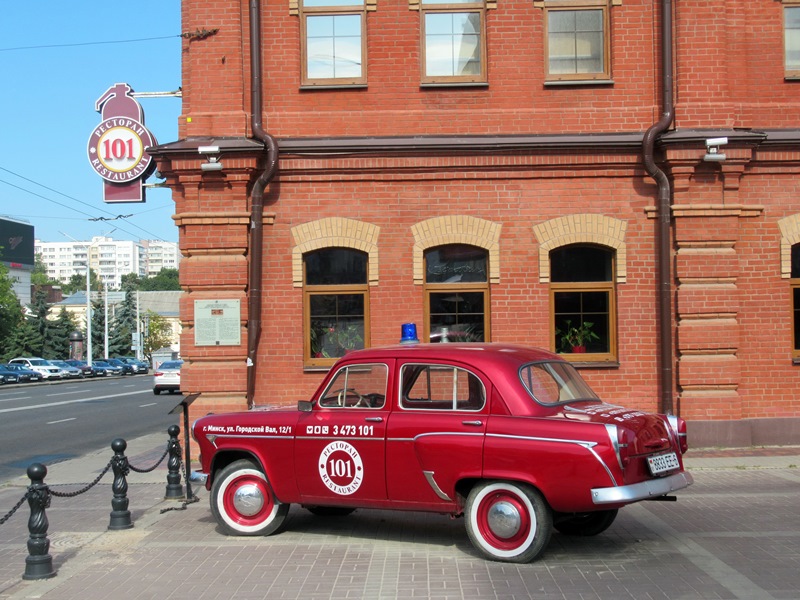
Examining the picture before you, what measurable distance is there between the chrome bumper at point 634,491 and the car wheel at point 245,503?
3.18m

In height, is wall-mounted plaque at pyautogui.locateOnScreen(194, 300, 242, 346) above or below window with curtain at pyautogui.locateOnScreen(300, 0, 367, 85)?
below

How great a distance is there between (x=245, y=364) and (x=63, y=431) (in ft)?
34.0

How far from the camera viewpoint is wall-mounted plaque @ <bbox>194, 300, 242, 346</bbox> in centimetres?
1405

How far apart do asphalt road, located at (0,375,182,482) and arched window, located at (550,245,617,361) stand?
256 inches

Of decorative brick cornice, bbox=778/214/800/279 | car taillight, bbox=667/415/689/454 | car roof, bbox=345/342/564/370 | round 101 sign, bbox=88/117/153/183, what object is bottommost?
car taillight, bbox=667/415/689/454

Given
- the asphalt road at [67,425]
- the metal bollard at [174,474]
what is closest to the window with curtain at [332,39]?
the metal bollard at [174,474]

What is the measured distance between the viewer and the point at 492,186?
47.6 ft

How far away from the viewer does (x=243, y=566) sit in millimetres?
7977

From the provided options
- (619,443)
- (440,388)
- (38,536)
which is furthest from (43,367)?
(619,443)

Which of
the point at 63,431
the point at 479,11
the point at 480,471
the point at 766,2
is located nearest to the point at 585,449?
the point at 480,471

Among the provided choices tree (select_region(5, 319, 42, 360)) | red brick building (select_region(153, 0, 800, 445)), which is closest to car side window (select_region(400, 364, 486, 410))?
red brick building (select_region(153, 0, 800, 445))

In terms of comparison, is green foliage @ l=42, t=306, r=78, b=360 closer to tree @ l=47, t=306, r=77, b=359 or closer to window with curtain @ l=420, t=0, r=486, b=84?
tree @ l=47, t=306, r=77, b=359

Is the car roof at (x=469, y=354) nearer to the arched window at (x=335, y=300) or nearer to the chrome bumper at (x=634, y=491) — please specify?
the chrome bumper at (x=634, y=491)

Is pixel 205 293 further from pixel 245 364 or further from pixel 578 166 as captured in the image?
pixel 578 166
